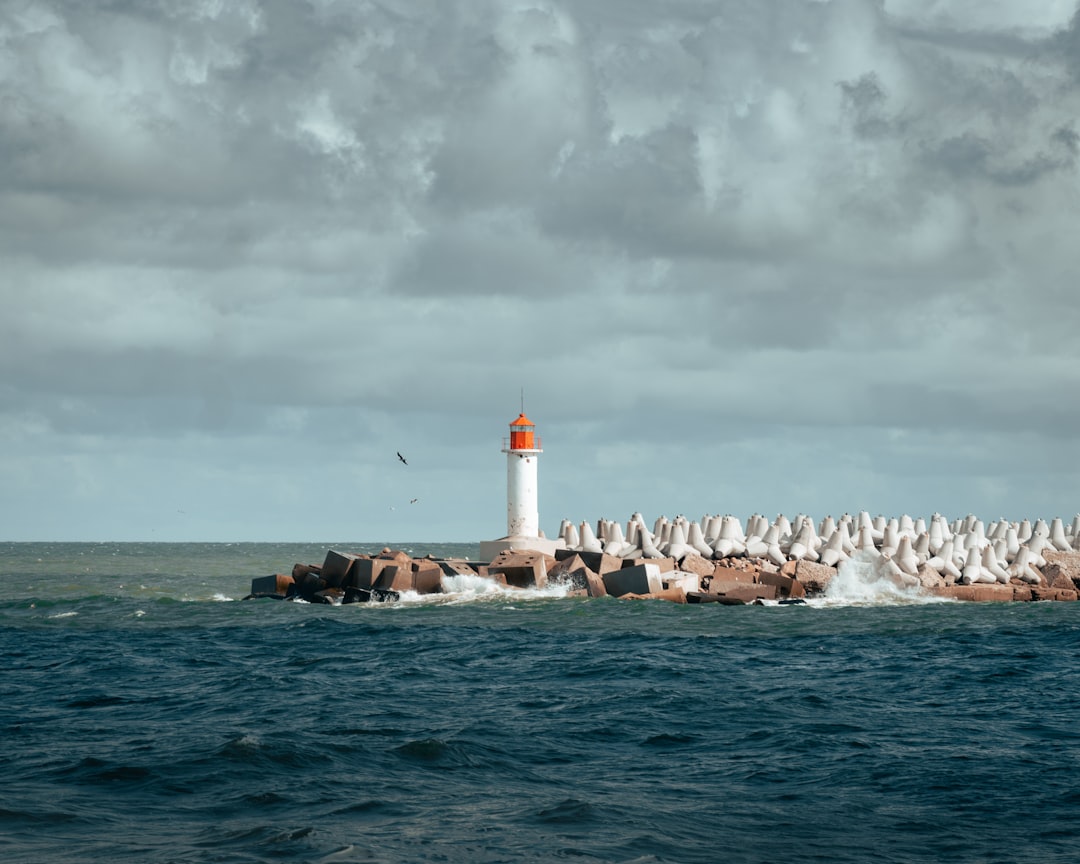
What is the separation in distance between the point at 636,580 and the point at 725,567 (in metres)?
4.47

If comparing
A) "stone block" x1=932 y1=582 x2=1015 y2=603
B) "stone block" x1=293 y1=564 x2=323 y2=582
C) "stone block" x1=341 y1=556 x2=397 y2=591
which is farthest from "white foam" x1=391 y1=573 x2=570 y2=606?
"stone block" x1=932 y1=582 x2=1015 y2=603

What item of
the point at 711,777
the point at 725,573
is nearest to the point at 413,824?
the point at 711,777

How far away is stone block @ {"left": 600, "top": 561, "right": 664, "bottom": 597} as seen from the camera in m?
35.5

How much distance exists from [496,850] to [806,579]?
97.8 feet

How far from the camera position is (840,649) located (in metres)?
24.0

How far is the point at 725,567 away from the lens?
38938 millimetres

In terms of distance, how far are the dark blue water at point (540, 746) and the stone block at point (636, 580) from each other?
8.47 m

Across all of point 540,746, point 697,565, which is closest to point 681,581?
point 697,565

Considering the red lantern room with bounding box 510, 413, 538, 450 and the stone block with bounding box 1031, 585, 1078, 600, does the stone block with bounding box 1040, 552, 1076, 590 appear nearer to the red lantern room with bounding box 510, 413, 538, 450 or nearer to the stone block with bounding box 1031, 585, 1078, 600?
the stone block with bounding box 1031, 585, 1078, 600

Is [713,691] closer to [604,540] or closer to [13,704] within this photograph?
[13,704]

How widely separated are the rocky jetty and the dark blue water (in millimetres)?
9262

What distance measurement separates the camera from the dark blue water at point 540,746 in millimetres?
10188

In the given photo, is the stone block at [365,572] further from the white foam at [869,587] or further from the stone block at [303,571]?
the white foam at [869,587]

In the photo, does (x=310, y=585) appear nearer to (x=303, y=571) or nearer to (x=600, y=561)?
(x=303, y=571)
